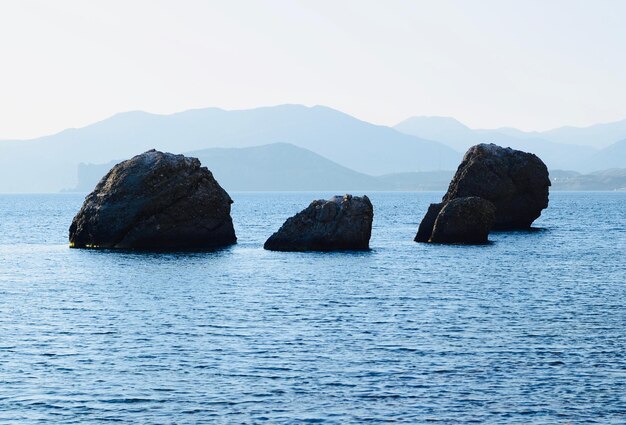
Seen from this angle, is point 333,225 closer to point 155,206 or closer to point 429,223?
point 155,206

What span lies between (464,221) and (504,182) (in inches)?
726

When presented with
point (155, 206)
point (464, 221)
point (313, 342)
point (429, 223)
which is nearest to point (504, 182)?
point (429, 223)

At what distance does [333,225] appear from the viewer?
68.8 metres

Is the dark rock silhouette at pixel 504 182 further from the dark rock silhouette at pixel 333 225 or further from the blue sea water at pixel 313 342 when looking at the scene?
the blue sea water at pixel 313 342

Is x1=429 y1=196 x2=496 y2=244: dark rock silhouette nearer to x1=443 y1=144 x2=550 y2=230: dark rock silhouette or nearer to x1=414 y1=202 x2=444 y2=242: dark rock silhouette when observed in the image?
x1=414 y1=202 x2=444 y2=242: dark rock silhouette

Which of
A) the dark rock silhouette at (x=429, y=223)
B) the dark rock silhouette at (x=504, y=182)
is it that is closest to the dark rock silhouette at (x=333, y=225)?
the dark rock silhouette at (x=429, y=223)

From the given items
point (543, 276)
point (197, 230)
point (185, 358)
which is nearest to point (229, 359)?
point (185, 358)

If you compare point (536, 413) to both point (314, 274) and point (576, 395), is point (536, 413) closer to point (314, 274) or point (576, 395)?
point (576, 395)

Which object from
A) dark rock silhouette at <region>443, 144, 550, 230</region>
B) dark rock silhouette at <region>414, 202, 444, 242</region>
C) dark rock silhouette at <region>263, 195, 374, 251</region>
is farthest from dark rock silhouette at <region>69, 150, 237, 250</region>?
dark rock silhouette at <region>443, 144, 550, 230</region>

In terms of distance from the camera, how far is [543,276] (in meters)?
56.0

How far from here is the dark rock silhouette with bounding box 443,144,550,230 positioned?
9162 cm

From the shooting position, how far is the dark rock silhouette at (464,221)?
241 ft

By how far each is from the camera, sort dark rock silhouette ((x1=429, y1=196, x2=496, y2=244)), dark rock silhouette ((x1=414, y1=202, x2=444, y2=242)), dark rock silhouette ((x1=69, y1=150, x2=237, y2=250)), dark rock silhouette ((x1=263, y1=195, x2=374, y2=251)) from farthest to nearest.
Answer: dark rock silhouette ((x1=414, y1=202, x2=444, y2=242))
dark rock silhouette ((x1=429, y1=196, x2=496, y2=244))
dark rock silhouette ((x1=69, y1=150, x2=237, y2=250))
dark rock silhouette ((x1=263, y1=195, x2=374, y2=251))

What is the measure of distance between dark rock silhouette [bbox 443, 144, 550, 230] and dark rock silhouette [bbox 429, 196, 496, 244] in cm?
1460
